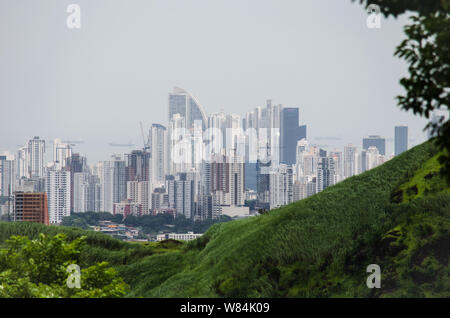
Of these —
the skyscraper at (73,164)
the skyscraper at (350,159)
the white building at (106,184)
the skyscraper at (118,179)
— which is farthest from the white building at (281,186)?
the skyscraper at (73,164)

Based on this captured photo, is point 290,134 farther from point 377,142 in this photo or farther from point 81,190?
point 81,190

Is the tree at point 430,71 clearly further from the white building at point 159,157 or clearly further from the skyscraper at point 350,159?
the white building at point 159,157

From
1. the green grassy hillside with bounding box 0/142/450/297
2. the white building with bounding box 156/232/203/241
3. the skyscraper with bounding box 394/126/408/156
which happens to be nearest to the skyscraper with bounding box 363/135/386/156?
the skyscraper with bounding box 394/126/408/156

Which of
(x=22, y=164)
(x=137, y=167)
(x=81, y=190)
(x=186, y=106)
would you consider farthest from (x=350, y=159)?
(x=22, y=164)
